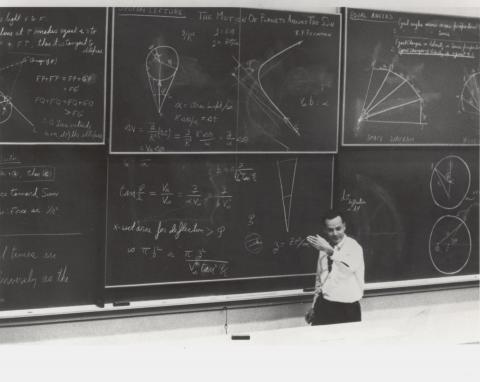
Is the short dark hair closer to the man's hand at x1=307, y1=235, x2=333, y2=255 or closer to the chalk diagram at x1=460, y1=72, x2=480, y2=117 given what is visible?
the man's hand at x1=307, y1=235, x2=333, y2=255

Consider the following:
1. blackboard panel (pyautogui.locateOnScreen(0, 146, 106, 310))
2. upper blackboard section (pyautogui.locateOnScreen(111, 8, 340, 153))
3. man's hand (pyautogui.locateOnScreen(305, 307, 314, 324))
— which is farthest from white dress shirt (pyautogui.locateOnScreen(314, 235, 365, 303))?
blackboard panel (pyautogui.locateOnScreen(0, 146, 106, 310))

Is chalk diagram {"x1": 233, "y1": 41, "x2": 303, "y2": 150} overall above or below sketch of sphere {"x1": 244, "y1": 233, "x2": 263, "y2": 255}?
above

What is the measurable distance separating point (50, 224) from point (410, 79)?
2385 millimetres

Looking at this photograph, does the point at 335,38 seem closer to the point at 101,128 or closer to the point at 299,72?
the point at 299,72

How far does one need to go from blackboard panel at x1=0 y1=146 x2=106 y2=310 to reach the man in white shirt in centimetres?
124

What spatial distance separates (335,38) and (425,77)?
27.2 inches

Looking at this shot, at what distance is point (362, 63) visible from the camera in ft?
14.8

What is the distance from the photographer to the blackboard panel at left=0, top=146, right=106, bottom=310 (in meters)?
3.92

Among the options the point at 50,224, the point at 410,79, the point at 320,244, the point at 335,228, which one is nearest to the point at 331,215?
the point at 335,228

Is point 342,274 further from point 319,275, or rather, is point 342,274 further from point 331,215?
point 331,215

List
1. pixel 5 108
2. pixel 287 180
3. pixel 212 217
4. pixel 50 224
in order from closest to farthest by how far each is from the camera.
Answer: pixel 5 108, pixel 50 224, pixel 212 217, pixel 287 180

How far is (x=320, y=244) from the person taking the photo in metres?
4.20

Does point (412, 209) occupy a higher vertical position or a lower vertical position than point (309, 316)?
higher

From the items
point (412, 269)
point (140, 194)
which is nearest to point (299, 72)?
point (140, 194)
